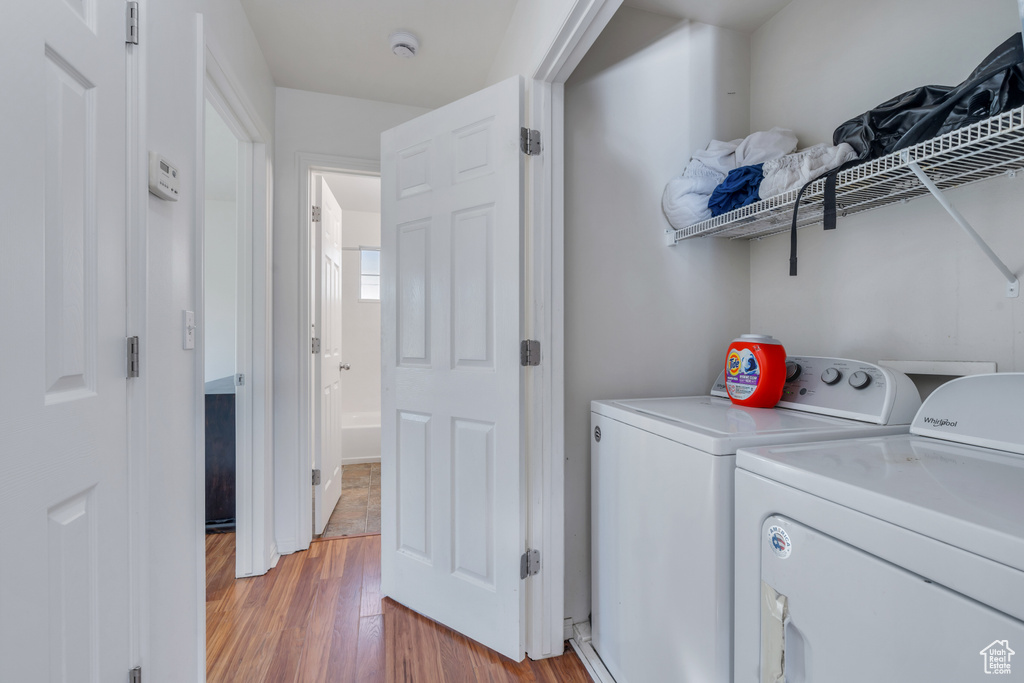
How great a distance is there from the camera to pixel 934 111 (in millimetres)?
958

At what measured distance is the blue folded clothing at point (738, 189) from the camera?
142cm

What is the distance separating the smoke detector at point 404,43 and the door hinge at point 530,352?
146 centimetres

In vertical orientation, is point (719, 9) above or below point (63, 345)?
above

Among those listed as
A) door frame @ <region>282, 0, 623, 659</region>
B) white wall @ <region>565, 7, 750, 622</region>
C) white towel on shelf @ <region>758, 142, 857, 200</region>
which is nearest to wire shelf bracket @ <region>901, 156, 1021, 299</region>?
white towel on shelf @ <region>758, 142, 857, 200</region>

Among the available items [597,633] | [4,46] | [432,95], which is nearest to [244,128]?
[432,95]

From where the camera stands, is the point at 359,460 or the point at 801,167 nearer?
the point at 801,167

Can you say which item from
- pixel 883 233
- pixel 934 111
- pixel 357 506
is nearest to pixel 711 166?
pixel 883 233

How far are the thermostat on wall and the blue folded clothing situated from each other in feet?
5.31

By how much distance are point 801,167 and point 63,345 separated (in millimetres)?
1755

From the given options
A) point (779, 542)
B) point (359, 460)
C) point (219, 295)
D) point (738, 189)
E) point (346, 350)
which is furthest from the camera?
point (346, 350)

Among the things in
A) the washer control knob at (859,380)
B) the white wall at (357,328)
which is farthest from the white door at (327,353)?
the washer control knob at (859,380)

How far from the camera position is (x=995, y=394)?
3.03 feet

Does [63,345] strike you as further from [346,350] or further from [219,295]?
[346,350]

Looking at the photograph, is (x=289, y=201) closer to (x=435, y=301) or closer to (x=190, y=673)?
(x=435, y=301)
